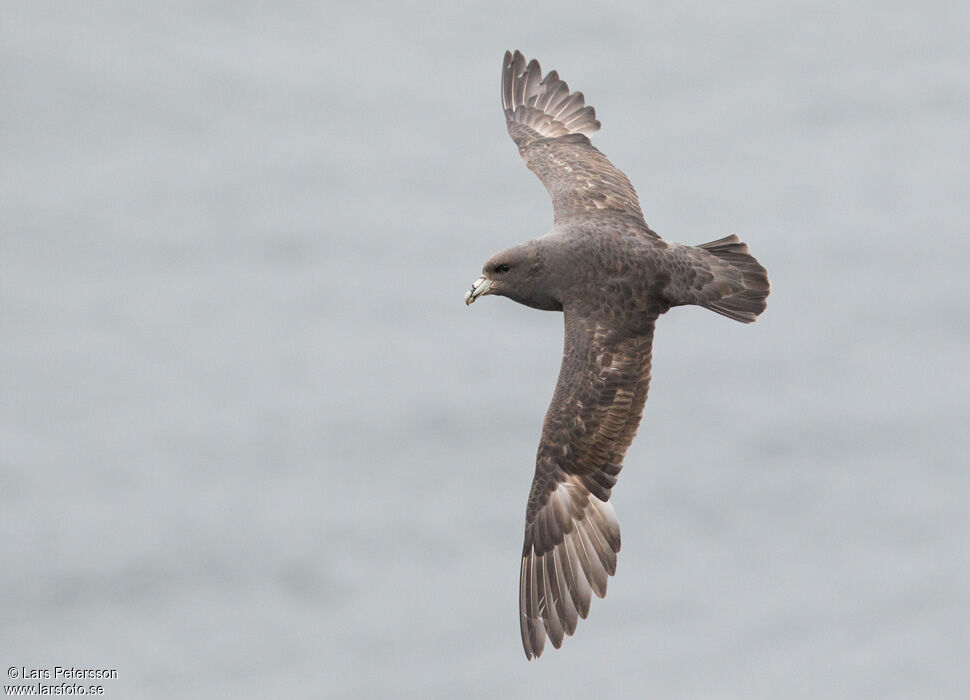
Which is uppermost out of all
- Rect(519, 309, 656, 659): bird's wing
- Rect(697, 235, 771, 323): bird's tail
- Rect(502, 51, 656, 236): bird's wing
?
Rect(502, 51, 656, 236): bird's wing

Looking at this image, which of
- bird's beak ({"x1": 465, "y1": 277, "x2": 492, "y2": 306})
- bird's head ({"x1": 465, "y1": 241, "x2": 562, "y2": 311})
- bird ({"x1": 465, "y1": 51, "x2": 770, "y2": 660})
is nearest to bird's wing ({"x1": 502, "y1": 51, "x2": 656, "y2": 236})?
bird ({"x1": 465, "y1": 51, "x2": 770, "y2": 660})

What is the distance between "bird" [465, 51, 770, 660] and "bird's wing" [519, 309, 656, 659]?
1 centimetres

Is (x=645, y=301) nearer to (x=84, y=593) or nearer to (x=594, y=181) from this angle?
Result: (x=594, y=181)

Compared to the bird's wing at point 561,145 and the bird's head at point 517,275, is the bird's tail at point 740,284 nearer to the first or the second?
the bird's wing at point 561,145

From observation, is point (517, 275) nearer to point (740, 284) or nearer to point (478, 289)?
point (478, 289)

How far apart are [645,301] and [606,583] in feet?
10.0

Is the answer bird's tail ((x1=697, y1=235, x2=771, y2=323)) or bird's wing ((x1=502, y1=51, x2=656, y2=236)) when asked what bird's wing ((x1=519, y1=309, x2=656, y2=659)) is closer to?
bird's tail ((x1=697, y1=235, x2=771, y2=323))

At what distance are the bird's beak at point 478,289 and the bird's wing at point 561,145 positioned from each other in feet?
5.17

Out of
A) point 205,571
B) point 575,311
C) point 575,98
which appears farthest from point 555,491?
point 205,571

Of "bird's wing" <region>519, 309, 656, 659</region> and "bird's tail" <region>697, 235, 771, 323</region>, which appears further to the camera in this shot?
"bird's tail" <region>697, 235, 771, 323</region>

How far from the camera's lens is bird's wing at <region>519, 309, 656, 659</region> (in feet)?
57.5

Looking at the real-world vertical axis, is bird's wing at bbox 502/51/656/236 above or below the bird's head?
above

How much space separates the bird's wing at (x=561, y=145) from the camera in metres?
19.7

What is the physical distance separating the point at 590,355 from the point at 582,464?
1171 mm
